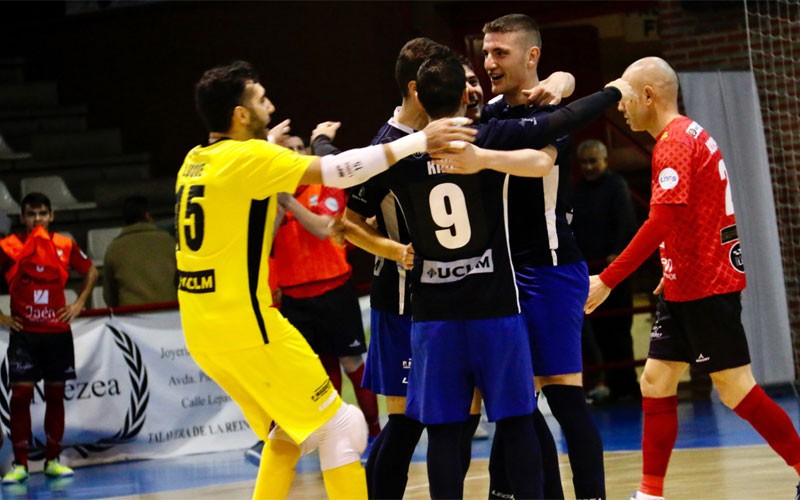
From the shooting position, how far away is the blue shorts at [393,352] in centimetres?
536

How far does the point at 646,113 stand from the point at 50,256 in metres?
→ 5.07

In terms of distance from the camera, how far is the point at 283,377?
15.8 feet

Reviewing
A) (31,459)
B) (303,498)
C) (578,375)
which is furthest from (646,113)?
(31,459)

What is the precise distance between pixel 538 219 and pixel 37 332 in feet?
17.1

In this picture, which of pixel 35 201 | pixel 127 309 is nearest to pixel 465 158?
pixel 35 201

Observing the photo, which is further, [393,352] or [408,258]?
[393,352]

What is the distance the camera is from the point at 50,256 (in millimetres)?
9469

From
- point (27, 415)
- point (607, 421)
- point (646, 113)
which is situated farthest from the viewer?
point (607, 421)

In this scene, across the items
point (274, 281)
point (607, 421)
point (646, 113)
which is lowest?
point (607, 421)

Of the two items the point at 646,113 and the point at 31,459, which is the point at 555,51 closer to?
the point at 31,459

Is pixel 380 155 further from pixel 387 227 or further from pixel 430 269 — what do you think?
pixel 387 227

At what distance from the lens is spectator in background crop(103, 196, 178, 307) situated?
10.6 m

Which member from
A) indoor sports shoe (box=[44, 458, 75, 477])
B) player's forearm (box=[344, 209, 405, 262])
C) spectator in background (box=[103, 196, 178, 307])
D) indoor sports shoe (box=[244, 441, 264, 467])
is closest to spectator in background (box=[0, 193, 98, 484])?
indoor sports shoe (box=[44, 458, 75, 477])

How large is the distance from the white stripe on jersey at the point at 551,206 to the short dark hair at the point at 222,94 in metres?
1.21
